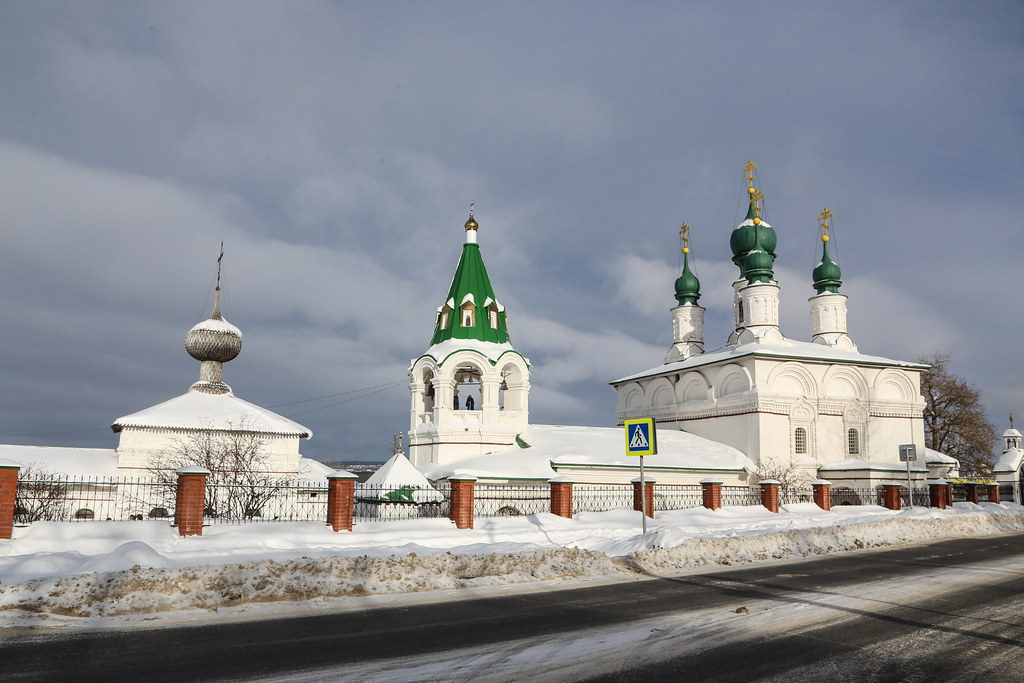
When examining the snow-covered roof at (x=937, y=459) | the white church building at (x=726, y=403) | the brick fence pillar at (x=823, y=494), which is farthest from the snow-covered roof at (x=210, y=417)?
the snow-covered roof at (x=937, y=459)

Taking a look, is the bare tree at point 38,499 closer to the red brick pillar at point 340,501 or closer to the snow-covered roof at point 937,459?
the red brick pillar at point 340,501

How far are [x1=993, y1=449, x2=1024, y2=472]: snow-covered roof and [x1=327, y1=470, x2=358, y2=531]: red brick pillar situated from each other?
151 feet

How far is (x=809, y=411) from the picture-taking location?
32.5 m

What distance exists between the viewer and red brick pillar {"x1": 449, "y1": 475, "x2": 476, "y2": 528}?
14505 millimetres

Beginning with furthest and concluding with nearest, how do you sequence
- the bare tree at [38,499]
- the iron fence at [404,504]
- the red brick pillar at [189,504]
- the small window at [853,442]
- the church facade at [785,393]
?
1. the small window at [853,442]
2. the church facade at [785,393]
3. the iron fence at [404,504]
4. the bare tree at [38,499]
5. the red brick pillar at [189,504]

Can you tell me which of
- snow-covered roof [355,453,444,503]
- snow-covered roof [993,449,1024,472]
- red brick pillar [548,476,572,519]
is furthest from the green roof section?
snow-covered roof [993,449,1024,472]

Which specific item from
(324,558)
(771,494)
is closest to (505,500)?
(771,494)

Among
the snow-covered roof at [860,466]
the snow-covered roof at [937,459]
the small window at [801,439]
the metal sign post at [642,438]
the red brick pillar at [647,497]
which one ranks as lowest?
the red brick pillar at [647,497]

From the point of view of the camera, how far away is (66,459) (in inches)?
965

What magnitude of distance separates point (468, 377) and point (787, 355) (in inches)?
551

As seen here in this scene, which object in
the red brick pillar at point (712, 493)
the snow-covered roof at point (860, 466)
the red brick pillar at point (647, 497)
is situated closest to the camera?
the red brick pillar at point (647, 497)

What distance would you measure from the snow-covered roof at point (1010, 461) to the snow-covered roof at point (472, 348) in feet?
116

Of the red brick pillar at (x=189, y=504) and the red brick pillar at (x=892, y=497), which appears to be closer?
the red brick pillar at (x=189, y=504)

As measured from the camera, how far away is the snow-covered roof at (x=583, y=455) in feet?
A: 80.5
